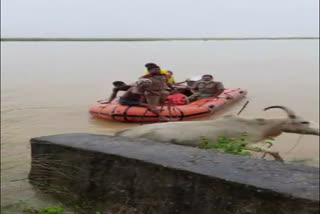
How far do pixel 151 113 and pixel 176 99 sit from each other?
1297 mm

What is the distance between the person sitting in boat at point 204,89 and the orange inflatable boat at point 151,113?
0.34 m

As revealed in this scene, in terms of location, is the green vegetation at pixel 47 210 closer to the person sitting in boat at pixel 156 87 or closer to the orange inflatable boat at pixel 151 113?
the orange inflatable boat at pixel 151 113

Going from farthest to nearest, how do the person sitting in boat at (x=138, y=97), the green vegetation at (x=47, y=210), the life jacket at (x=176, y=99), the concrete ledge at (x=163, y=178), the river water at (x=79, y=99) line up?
the life jacket at (x=176, y=99) → the person sitting in boat at (x=138, y=97) → the river water at (x=79, y=99) → the green vegetation at (x=47, y=210) → the concrete ledge at (x=163, y=178)

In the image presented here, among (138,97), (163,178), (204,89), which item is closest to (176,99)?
(204,89)

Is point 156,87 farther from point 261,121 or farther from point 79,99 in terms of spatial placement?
point 79,99

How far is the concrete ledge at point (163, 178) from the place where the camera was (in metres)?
3.49

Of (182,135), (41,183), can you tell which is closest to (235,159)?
(41,183)

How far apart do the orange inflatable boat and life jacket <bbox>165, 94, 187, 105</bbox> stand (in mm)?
264

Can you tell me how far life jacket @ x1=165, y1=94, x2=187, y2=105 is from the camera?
11.4m

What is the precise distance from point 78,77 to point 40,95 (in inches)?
229

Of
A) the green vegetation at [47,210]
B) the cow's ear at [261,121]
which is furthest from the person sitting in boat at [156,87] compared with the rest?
the green vegetation at [47,210]

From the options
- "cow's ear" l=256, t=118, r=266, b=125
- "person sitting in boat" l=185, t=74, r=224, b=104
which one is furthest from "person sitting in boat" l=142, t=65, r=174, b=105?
"cow's ear" l=256, t=118, r=266, b=125

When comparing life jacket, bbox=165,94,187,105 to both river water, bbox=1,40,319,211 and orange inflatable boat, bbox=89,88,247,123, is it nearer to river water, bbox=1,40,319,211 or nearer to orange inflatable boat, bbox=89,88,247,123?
orange inflatable boat, bbox=89,88,247,123

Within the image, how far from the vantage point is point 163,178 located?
4.09 meters
